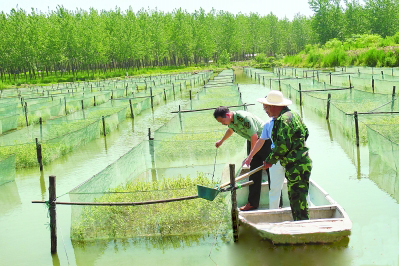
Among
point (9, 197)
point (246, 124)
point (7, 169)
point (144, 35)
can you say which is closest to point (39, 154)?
point (7, 169)

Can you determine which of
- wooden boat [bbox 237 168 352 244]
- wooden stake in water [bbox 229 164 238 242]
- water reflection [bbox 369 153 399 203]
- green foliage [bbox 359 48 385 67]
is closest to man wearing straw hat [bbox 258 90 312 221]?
wooden boat [bbox 237 168 352 244]

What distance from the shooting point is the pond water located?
18.4ft

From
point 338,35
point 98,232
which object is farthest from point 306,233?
point 338,35

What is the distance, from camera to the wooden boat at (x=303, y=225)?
5238 mm

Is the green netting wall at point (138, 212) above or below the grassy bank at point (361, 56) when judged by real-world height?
below

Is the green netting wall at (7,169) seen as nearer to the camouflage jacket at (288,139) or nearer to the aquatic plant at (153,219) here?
the aquatic plant at (153,219)

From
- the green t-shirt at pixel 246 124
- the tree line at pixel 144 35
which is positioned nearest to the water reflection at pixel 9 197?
the green t-shirt at pixel 246 124

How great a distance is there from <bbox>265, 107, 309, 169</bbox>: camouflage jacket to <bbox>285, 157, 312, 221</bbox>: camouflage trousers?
0.08 metres

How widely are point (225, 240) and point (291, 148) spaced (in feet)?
6.08

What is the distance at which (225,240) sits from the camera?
20.4 ft

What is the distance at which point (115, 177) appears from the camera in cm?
786

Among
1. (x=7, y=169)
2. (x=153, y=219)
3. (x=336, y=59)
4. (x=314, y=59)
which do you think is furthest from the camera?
(x=314, y=59)

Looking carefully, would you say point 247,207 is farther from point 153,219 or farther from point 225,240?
point 153,219

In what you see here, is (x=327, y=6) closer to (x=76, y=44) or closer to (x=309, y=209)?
(x=76, y=44)
